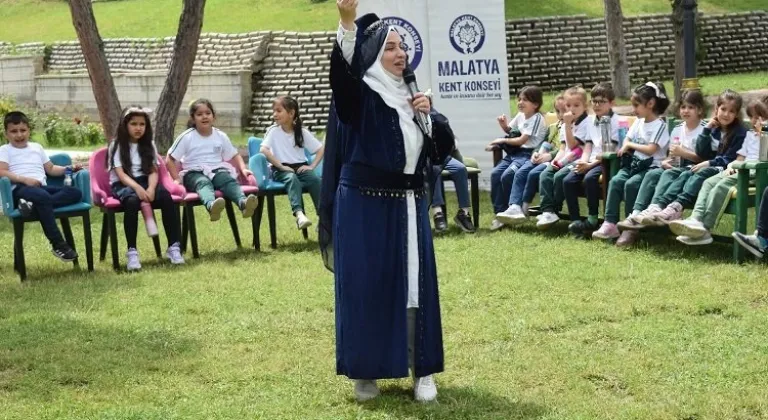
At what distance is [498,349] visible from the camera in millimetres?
7086

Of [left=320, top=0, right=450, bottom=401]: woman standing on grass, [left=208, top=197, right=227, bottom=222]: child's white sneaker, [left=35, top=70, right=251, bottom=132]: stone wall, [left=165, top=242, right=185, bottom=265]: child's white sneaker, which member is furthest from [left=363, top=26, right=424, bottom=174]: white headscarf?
[left=35, top=70, right=251, bottom=132]: stone wall

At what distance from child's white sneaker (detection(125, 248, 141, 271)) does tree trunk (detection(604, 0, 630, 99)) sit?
13.7 meters

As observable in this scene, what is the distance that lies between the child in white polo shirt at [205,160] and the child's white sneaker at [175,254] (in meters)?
0.49

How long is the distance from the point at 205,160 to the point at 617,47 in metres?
13.1

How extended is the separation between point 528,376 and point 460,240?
448 cm

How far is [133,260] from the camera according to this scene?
10.2 m

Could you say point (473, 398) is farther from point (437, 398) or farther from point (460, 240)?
point (460, 240)

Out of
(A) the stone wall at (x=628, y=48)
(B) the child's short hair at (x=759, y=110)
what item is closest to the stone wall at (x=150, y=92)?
(A) the stone wall at (x=628, y=48)

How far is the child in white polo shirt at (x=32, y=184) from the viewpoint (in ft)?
33.0

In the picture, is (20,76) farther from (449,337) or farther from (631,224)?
(449,337)

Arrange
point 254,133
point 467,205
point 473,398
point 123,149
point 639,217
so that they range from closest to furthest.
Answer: point 473,398 → point 639,217 → point 123,149 → point 467,205 → point 254,133

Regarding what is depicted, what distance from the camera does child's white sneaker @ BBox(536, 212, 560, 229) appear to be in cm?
1086

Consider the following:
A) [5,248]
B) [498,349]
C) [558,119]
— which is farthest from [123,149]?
[498,349]

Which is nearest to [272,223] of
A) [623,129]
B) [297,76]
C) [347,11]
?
[623,129]
